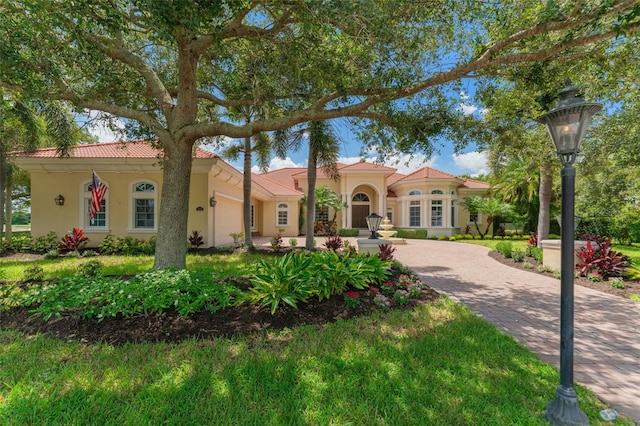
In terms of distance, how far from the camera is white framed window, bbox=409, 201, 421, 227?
77.4 feet

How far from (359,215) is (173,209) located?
71.1 ft

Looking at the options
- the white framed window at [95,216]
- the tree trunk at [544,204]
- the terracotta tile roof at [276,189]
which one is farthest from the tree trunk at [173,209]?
the terracotta tile roof at [276,189]

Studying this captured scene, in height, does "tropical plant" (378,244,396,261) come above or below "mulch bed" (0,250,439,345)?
above

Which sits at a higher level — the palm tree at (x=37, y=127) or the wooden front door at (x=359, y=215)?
the palm tree at (x=37, y=127)

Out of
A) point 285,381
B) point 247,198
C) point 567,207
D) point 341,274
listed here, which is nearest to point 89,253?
point 247,198

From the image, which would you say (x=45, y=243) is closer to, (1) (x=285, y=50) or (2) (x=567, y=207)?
(1) (x=285, y=50)

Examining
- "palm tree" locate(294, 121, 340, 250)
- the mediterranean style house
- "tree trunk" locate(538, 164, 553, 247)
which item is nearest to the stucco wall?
the mediterranean style house

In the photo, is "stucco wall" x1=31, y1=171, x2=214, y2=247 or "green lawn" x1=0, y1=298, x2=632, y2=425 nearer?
"green lawn" x1=0, y1=298, x2=632, y2=425

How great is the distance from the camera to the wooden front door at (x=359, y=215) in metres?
26.4

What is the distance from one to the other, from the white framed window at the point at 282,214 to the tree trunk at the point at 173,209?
628 inches

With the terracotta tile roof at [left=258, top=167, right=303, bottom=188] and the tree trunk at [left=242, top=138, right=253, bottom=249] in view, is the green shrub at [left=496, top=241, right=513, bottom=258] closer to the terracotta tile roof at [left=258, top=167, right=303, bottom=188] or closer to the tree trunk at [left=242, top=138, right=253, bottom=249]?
the tree trunk at [left=242, top=138, right=253, bottom=249]

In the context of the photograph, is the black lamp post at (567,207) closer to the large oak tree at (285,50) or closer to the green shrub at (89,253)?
the large oak tree at (285,50)

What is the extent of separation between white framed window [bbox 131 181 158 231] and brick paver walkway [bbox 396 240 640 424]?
11.5 metres

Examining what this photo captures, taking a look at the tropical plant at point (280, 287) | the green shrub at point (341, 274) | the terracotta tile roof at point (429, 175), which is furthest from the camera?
the terracotta tile roof at point (429, 175)
